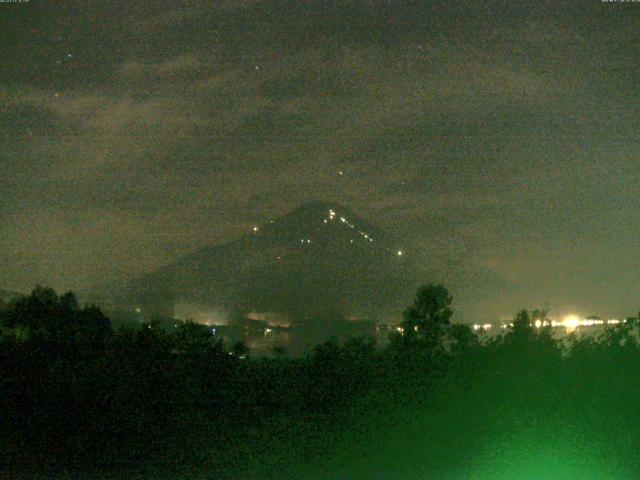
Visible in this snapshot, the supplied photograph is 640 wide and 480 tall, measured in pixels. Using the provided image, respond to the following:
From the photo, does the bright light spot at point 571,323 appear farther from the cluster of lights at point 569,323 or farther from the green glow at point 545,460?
the green glow at point 545,460

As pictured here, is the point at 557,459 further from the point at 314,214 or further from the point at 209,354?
the point at 314,214

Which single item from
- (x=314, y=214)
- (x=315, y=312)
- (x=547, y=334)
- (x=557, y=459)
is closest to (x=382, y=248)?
(x=314, y=214)

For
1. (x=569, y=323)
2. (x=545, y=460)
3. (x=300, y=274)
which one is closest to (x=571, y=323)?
(x=569, y=323)

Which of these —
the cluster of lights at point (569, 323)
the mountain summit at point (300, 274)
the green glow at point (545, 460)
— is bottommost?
the green glow at point (545, 460)

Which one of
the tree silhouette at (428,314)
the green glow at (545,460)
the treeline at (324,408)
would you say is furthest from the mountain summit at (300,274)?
the green glow at (545,460)

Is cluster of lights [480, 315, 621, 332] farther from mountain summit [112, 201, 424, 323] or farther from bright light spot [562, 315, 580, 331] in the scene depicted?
mountain summit [112, 201, 424, 323]

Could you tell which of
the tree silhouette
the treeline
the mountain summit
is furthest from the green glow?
the mountain summit

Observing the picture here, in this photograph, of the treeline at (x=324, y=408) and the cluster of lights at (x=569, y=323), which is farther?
the cluster of lights at (x=569, y=323)

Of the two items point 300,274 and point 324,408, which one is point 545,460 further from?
point 300,274

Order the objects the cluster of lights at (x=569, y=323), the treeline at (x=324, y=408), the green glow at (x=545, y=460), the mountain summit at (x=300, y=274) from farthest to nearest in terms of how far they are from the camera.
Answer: the mountain summit at (x=300, y=274)
the cluster of lights at (x=569, y=323)
the treeline at (x=324, y=408)
the green glow at (x=545, y=460)
